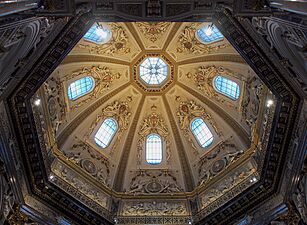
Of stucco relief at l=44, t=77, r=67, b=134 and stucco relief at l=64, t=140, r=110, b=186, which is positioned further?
stucco relief at l=64, t=140, r=110, b=186

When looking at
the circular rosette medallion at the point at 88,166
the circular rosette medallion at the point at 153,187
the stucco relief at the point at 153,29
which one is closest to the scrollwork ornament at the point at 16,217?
the circular rosette medallion at the point at 88,166

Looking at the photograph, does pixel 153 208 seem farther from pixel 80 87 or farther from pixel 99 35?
pixel 99 35

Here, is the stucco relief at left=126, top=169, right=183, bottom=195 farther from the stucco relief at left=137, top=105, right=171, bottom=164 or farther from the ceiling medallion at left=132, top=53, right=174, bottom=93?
the ceiling medallion at left=132, top=53, right=174, bottom=93

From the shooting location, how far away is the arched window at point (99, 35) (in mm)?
24969

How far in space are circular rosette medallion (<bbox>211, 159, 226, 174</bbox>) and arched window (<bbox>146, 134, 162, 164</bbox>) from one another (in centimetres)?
369

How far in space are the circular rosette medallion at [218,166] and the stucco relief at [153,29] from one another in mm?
9071

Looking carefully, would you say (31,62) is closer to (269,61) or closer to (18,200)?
(18,200)

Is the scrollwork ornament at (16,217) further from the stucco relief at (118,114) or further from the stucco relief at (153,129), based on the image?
the stucco relief at (153,129)

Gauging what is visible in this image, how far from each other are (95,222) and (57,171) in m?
3.23

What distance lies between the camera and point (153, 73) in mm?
28953

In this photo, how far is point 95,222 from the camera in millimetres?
20234

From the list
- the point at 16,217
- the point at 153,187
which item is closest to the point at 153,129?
the point at 153,187

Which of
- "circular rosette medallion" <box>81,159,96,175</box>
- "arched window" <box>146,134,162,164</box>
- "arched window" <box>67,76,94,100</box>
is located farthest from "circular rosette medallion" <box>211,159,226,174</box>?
"arched window" <box>67,76,94,100</box>

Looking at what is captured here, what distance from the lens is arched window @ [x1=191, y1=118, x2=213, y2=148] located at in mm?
25281
